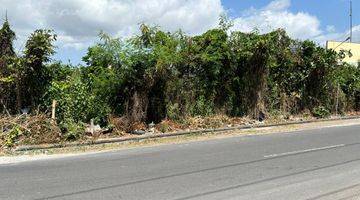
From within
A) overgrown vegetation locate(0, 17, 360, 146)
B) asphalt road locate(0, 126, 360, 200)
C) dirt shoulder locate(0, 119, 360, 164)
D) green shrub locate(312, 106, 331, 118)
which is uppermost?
overgrown vegetation locate(0, 17, 360, 146)

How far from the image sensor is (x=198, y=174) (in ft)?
34.9

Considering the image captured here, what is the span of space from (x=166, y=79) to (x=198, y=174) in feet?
36.8

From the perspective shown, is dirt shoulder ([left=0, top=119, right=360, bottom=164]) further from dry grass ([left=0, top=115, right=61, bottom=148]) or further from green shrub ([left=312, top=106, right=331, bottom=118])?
green shrub ([left=312, top=106, right=331, bottom=118])

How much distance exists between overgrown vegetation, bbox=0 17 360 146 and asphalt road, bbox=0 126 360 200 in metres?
4.72

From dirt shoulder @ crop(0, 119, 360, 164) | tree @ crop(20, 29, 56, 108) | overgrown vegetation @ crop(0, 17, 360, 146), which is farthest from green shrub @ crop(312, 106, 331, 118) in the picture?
tree @ crop(20, 29, 56, 108)

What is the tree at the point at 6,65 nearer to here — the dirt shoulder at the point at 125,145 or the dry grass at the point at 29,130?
the dry grass at the point at 29,130

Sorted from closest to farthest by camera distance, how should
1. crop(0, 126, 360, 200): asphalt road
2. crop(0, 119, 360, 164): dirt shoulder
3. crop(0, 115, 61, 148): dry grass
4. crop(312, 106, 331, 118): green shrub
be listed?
crop(0, 126, 360, 200): asphalt road < crop(0, 119, 360, 164): dirt shoulder < crop(0, 115, 61, 148): dry grass < crop(312, 106, 331, 118): green shrub

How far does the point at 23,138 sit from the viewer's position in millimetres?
16578

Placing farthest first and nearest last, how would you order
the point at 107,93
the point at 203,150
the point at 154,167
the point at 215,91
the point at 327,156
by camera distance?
1. the point at 215,91
2. the point at 107,93
3. the point at 203,150
4. the point at 327,156
5. the point at 154,167

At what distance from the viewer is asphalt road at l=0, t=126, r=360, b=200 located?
28.9 ft

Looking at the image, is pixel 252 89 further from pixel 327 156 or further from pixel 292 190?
pixel 292 190

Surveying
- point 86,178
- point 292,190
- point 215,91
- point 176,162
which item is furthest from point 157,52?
point 292,190

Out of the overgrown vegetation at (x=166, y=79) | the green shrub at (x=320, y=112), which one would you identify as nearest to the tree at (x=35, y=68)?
the overgrown vegetation at (x=166, y=79)

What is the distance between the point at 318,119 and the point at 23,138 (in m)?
16.7
